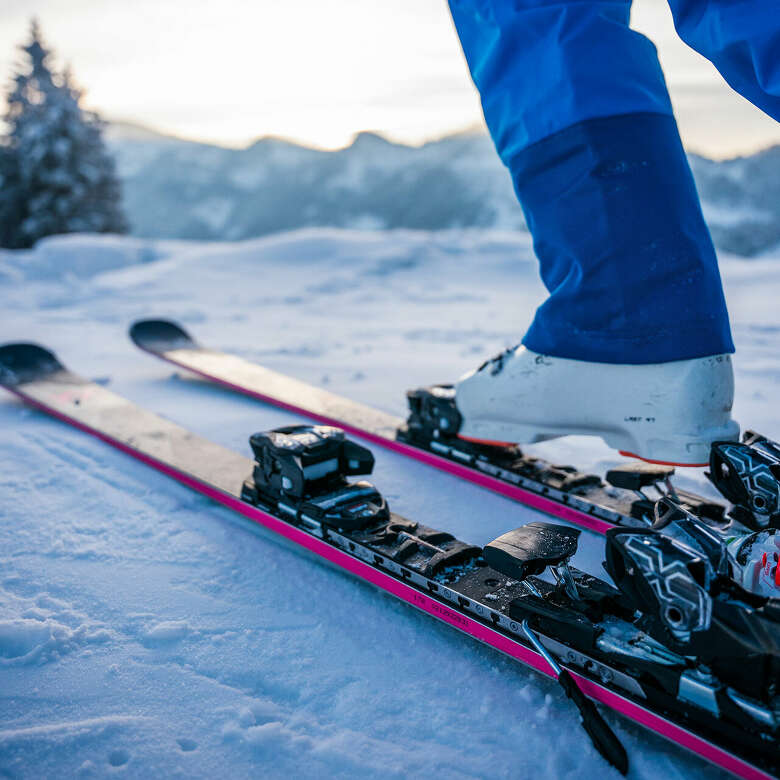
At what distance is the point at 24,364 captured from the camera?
384 cm

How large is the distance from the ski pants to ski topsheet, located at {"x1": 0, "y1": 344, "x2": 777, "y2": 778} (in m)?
0.82

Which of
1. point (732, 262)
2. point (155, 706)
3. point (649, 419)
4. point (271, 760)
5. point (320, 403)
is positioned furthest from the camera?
point (732, 262)

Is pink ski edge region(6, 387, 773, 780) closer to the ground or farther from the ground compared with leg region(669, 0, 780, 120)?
closer to the ground

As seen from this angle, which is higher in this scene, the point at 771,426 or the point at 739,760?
the point at 771,426

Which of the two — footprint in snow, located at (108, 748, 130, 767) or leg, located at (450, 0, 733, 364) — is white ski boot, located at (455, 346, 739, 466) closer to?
leg, located at (450, 0, 733, 364)

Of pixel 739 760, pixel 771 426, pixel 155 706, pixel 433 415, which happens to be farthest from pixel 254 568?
pixel 771 426

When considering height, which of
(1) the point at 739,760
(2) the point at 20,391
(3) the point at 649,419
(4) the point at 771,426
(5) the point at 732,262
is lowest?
(2) the point at 20,391

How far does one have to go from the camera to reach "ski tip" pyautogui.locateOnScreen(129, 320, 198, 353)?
4.35 m

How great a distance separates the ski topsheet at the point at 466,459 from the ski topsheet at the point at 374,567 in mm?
592

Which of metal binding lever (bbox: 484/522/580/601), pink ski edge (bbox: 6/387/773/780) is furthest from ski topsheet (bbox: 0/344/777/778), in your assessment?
metal binding lever (bbox: 484/522/580/601)

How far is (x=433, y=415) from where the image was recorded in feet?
9.05

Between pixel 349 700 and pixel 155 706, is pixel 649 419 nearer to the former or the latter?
pixel 349 700

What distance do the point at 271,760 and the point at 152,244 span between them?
1234cm

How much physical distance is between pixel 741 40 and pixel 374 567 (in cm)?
154
